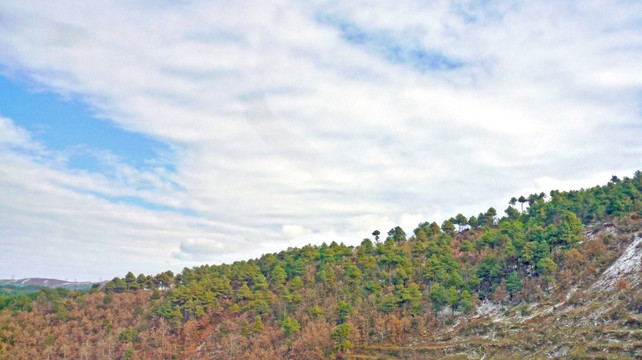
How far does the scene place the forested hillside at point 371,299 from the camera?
8806cm

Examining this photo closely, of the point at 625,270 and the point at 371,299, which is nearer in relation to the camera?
the point at 625,270

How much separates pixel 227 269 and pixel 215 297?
17.7 meters

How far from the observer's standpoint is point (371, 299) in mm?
103812

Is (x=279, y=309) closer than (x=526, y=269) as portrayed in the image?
No

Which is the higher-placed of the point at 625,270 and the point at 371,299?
the point at 625,270

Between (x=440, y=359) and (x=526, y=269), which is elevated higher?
(x=526, y=269)

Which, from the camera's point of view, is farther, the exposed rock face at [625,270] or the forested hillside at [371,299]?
the forested hillside at [371,299]

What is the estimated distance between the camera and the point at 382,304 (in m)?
98.4

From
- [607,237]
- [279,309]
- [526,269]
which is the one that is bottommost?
[279,309]

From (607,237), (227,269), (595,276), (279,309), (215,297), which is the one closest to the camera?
(595,276)

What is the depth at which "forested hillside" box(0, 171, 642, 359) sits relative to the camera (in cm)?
8806

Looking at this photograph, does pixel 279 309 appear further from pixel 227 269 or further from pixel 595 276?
pixel 595 276

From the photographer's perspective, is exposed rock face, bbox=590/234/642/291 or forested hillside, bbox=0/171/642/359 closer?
exposed rock face, bbox=590/234/642/291

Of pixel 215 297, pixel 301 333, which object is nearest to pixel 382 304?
pixel 301 333
